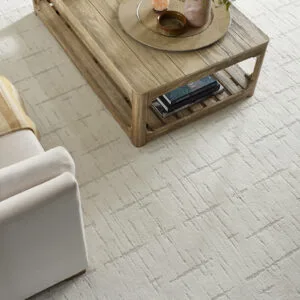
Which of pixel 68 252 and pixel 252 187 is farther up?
pixel 68 252

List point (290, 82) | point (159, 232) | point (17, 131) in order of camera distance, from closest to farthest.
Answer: point (17, 131) < point (159, 232) < point (290, 82)

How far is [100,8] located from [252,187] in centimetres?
114

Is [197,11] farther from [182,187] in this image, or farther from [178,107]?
[182,187]

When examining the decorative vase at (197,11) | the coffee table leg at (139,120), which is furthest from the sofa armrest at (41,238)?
the decorative vase at (197,11)

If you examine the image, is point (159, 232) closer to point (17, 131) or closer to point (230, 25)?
point (17, 131)

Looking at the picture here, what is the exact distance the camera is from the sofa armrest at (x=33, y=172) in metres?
1.55

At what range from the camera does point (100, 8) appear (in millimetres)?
2564

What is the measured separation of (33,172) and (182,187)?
3.16 feet

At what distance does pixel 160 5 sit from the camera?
252cm

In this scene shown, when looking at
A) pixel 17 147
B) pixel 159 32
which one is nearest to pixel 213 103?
pixel 159 32

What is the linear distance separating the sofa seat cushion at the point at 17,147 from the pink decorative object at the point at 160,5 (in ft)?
3.03

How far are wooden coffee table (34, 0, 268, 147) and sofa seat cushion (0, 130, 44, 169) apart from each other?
50cm

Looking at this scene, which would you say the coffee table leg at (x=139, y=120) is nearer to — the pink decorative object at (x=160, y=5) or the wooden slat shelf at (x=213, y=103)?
the wooden slat shelf at (x=213, y=103)

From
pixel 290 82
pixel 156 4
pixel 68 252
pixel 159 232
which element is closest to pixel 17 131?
pixel 68 252
